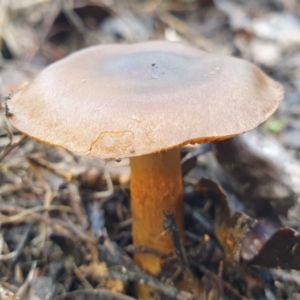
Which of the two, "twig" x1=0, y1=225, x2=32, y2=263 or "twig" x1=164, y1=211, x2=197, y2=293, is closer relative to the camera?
"twig" x1=164, y1=211, x2=197, y2=293

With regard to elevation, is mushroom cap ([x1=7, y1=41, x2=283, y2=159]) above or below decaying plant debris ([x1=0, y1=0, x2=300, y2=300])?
above

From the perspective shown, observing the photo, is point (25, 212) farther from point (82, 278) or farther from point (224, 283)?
point (224, 283)

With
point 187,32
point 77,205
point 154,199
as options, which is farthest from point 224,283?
point 187,32

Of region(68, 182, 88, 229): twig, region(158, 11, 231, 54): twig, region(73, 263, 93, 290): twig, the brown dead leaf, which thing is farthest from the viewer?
region(158, 11, 231, 54): twig

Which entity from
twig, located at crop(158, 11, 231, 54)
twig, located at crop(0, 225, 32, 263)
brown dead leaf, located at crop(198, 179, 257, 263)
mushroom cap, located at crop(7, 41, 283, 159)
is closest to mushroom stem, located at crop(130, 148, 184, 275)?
brown dead leaf, located at crop(198, 179, 257, 263)

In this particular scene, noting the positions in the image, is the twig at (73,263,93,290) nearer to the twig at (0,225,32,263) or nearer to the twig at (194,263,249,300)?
the twig at (0,225,32,263)

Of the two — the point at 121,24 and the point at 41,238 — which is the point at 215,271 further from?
the point at 121,24

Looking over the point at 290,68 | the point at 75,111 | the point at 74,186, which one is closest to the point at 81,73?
the point at 75,111

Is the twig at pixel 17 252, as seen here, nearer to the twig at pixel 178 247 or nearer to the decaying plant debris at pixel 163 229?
the decaying plant debris at pixel 163 229

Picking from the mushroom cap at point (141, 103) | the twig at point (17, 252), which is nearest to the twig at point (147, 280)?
the twig at point (17, 252)
